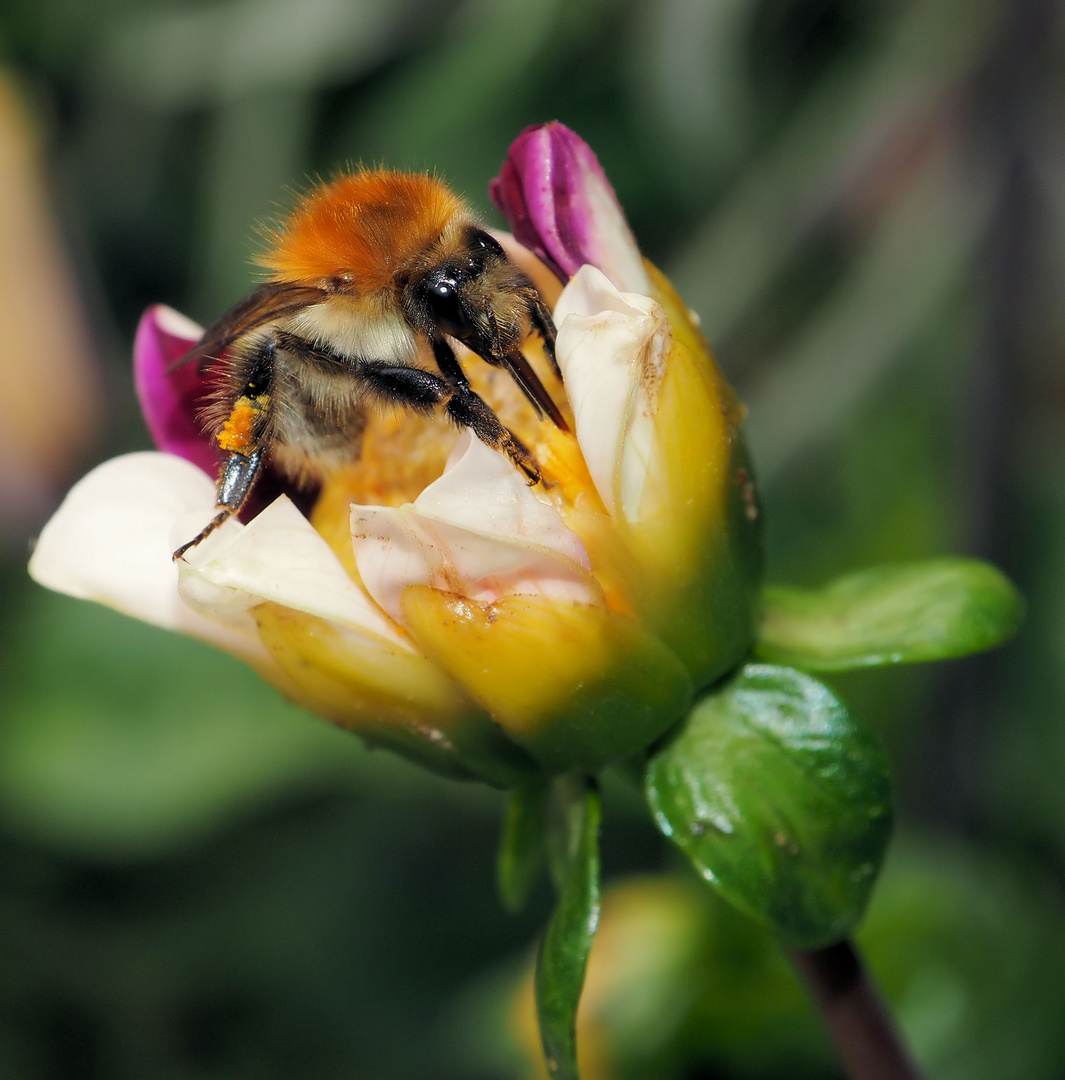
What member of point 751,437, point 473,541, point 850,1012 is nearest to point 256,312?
point 473,541

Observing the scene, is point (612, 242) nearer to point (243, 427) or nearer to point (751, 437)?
point (243, 427)

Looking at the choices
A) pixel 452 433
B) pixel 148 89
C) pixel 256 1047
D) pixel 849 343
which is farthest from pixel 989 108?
pixel 256 1047

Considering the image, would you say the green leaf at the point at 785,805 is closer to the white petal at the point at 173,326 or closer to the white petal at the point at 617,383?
the white petal at the point at 617,383

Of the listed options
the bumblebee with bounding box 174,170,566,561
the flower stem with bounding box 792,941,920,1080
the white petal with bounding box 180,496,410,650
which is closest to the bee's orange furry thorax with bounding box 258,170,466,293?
the bumblebee with bounding box 174,170,566,561

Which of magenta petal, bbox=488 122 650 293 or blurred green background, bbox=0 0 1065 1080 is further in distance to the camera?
blurred green background, bbox=0 0 1065 1080

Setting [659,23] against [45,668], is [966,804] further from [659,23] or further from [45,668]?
[45,668]

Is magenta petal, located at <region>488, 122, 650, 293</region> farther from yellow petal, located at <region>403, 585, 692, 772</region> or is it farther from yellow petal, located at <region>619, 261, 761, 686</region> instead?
yellow petal, located at <region>403, 585, 692, 772</region>
